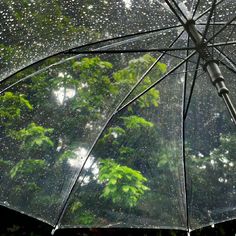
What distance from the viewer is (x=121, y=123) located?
203 centimetres

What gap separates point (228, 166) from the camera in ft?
6.91

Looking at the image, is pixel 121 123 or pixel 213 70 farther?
pixel 121 123

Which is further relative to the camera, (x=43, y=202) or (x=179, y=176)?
(x=179, y=176)

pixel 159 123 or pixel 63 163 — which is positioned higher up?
pixel 159 123

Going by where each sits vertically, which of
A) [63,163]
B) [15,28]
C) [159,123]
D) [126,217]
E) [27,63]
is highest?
[15,28]

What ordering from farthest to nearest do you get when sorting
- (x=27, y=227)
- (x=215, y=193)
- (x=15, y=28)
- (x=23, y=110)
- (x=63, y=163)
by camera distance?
(x=27, y=227)
(x=215, y=193)
(x=63, y=163)
(x=23, y=110)
(x=15, y=28)

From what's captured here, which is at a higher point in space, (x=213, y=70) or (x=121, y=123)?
(x=121, y=123)

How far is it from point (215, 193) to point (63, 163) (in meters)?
1.14

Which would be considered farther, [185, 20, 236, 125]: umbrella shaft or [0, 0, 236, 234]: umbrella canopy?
[0, 0, 236, 234]: umbrella canopy

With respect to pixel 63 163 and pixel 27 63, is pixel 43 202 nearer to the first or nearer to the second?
pixel 63 163

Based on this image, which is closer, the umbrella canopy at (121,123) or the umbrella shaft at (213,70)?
the umbrella shaft at (213,70)

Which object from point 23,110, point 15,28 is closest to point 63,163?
point 23,110

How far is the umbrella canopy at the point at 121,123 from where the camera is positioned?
169 cm

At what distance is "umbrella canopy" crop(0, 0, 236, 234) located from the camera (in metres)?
1.69
